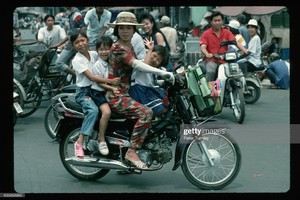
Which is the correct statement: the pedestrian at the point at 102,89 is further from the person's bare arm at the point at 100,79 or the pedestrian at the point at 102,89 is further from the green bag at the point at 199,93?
the green bag at the point at 199,93

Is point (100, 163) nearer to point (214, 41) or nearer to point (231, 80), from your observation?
point (231, 80)

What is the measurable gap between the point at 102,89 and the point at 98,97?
0.30ft

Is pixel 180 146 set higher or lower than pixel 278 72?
higher

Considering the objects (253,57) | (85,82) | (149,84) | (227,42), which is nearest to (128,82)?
(149,84)

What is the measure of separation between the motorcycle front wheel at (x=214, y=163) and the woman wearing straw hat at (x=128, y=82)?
0.41 meters

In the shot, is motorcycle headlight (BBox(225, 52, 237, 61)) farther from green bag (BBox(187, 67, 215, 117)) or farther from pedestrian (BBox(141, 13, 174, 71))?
green bag (BBox(187, 67, 215, 117))

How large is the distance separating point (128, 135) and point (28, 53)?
499 centimetres

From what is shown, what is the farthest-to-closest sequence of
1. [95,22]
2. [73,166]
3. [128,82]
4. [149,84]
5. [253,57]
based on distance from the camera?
[253,57], [95,22], [73,166], [149,84], [128,82]

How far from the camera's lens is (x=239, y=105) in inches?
384

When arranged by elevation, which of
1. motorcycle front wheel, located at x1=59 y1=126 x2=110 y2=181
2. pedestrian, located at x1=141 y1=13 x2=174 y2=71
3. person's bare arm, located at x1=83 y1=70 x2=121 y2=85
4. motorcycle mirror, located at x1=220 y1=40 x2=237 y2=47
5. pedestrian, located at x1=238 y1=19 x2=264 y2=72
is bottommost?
motorcycle front wheel, located at x1=59 y1=126 x2=110 y2=181

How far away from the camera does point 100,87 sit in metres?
6.29

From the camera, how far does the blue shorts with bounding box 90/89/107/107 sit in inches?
244

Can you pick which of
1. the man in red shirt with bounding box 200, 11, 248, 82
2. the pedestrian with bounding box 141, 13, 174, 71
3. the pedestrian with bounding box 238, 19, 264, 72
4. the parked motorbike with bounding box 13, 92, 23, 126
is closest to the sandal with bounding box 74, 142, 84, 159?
the parked motorbike with bounding box 13, 92, 23, 126

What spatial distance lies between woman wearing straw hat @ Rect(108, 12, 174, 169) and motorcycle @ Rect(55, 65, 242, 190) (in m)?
0.08
